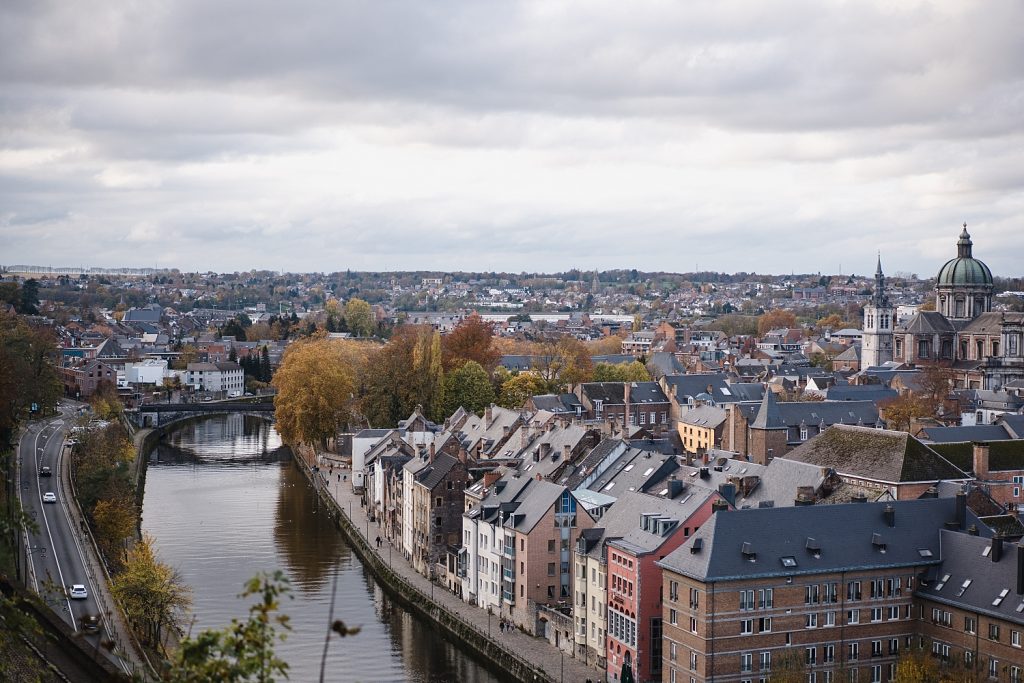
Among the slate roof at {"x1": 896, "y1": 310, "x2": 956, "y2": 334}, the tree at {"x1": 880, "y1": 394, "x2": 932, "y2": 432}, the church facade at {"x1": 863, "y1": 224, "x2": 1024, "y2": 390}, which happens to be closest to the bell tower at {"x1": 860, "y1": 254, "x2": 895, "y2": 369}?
the church facade at {"x1": 863, "y1": 224, "x2": 1024, "y2": 390}

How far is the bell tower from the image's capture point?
114 meters

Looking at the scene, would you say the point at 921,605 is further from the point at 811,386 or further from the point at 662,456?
the point at 811,386

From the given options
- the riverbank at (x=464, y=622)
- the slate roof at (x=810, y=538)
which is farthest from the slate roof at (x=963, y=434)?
the riverbank at (x=464, y=622)

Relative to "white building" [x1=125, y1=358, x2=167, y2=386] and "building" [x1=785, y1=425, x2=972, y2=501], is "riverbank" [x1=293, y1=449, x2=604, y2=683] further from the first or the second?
Answer: "white building" [x1=125, y1=358, x2=167, y2=386]

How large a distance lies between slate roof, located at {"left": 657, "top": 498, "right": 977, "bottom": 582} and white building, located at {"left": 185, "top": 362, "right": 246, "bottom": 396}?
10305 centimetres

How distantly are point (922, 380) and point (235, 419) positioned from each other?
59945 mm

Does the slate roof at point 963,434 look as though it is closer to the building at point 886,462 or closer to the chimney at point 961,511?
the building at point 886,462

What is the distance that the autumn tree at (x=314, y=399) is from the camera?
82062 mm

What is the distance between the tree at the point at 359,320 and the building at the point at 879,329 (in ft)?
237

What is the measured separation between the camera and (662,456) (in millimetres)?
44125

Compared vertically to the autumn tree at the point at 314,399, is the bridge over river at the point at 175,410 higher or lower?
lower

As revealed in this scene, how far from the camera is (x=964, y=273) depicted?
108 meters

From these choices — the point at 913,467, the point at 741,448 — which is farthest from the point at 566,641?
the point at 741,448

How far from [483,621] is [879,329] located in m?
79.4
